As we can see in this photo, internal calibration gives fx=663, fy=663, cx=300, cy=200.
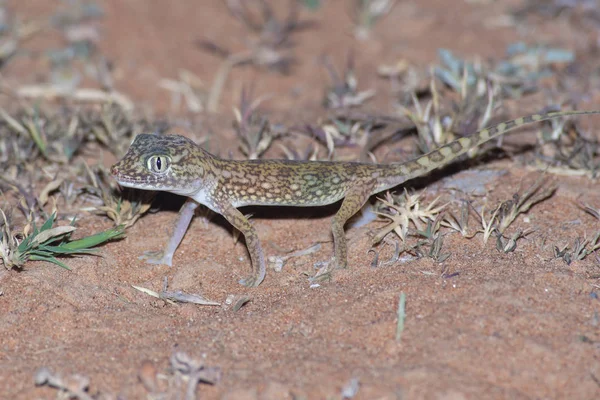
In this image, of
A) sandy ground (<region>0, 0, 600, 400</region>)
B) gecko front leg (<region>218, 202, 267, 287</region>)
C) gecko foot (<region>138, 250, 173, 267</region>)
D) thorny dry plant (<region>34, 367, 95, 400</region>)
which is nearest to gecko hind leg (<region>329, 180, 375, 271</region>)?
sandy ground (<region>0, 0, 600, 400</region>)

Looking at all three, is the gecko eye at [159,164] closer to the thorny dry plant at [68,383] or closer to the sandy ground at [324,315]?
the sandy ground at [324,315]

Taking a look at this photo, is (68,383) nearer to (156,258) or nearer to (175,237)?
(156,258)

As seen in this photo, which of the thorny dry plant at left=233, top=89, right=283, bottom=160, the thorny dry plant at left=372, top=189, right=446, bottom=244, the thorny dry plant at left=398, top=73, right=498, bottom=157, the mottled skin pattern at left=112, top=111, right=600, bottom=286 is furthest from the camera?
the thorny dry plant at left=233, top=89, right=283, bottom=160

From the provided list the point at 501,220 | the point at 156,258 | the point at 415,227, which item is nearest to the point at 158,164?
the point at 156,258

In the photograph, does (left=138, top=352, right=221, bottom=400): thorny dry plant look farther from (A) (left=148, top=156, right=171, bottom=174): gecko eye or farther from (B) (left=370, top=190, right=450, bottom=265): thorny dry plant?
(B) (left=370, top=190, right=450, bottom=265): thorny dry plant

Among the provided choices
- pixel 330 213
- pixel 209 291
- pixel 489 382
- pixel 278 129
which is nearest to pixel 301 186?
pixel 330 213

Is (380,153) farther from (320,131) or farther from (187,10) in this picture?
(187,10)

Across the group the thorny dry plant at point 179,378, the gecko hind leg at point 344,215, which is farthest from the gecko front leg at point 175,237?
the thorny dry plant at point 179,378
